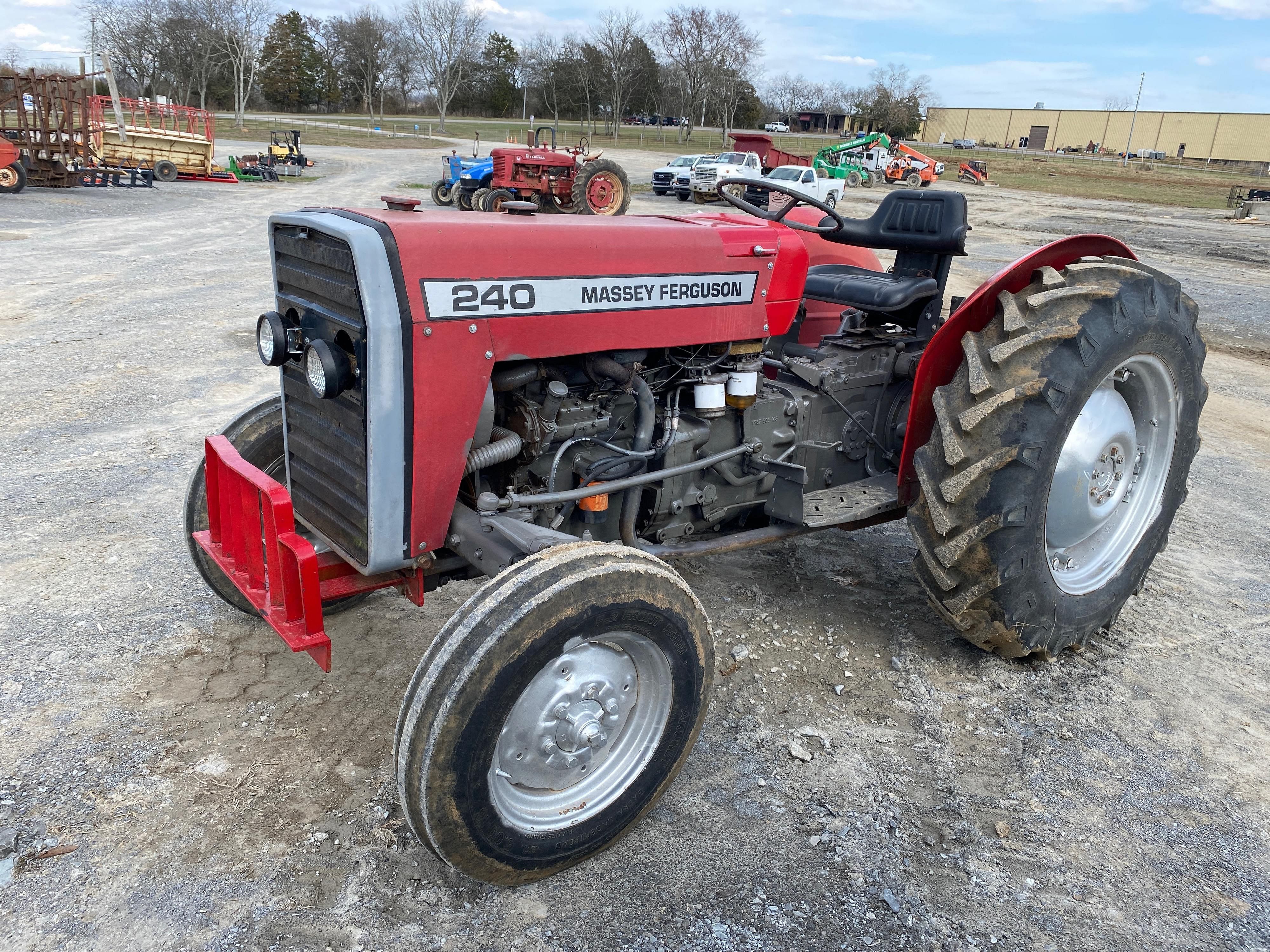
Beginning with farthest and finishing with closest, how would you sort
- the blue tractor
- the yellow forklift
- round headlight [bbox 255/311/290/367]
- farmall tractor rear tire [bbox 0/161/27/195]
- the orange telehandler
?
the orange telehandler → the yellow forklift → the blue tractor → farmall tractor rear tire [bbox 0/161/27/195] → round headlight [bbox 255/311/290/367]

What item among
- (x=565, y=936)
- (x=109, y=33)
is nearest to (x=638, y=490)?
(x=565, y=936)

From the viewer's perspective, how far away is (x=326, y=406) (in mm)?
2594

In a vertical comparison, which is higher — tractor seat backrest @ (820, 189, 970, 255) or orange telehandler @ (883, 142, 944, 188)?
orange telehandler @ (883, 142, 944, 188)

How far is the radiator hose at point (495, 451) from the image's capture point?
2607 mm

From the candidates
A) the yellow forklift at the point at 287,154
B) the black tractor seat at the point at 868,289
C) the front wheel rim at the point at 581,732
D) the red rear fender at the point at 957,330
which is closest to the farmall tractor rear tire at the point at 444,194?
the yellow forklift at the point at 287,154

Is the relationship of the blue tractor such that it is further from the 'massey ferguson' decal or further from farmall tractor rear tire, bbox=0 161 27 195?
the 'massey ferguson' decal

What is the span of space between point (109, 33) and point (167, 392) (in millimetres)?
52043

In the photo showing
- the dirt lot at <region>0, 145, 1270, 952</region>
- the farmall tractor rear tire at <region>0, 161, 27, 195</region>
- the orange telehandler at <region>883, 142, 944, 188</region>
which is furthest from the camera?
the orange telehandler at <region>883, 142, 944, 188</region>

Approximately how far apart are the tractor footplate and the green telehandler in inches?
1180

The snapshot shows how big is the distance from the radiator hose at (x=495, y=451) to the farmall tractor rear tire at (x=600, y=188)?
16.2 meters

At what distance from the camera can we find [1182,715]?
313cm

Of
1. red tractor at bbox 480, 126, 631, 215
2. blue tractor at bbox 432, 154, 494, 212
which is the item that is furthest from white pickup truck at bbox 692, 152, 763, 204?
blue tractor at bbox 432, 154, 494, 212

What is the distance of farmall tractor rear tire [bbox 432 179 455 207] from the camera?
19.7 m

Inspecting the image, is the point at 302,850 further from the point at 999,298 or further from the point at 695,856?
the point at 999,298
